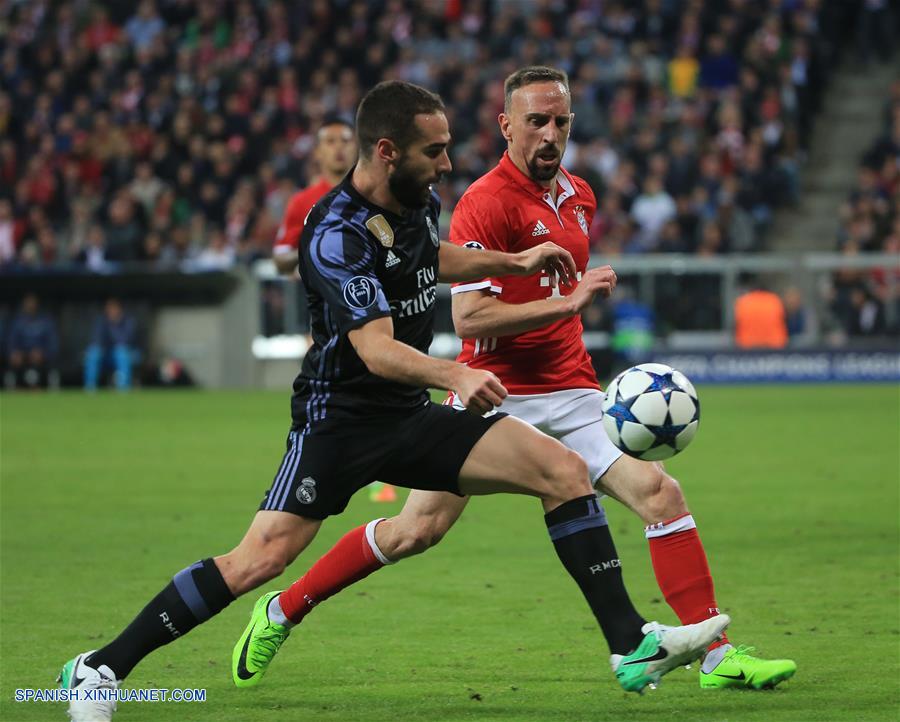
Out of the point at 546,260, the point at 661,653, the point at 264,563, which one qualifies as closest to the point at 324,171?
the point at 546,260

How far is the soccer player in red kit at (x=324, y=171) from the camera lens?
1179 centimetres

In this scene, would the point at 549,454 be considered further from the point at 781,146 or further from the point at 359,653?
the point at 781,146

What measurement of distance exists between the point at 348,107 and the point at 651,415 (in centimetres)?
2080

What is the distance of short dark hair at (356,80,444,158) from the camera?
549 cm

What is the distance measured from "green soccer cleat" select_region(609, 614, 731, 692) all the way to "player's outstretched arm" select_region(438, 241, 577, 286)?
1.49 m

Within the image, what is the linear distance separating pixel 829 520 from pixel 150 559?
4.49m

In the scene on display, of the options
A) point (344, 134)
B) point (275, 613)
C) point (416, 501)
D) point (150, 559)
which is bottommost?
point (150, 559)

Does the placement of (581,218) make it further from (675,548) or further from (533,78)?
(675,548)

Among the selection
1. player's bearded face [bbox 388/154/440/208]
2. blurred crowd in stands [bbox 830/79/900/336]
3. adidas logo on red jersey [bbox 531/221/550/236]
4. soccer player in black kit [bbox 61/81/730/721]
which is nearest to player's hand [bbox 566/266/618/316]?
soccer player in black kit [bbox 61/81/730/721]

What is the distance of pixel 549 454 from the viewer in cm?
561

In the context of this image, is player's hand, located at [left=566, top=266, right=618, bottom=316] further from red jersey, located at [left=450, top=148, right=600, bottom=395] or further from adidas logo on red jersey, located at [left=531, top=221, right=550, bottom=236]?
adidas logo on red jersey, located at [left=531, top=221, right=550, bottom=236]

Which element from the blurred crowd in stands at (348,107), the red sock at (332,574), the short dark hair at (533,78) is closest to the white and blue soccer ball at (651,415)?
the red sock at (332,574)

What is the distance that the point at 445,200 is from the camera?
24.9 meters

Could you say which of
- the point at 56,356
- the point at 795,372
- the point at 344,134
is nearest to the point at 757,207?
the point at 795,372
